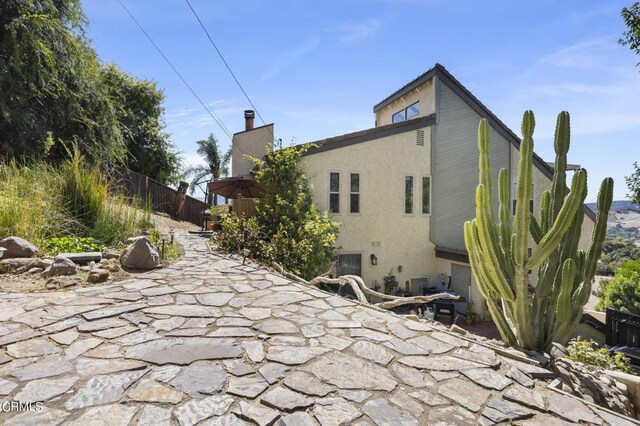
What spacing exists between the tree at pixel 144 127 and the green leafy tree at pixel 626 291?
23589mm

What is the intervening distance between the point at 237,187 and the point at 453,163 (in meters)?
8.33

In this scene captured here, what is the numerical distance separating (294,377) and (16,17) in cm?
1304

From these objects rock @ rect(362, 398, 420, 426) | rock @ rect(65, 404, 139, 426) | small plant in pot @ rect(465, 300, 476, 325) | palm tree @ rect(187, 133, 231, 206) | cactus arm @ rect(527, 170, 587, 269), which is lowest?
small plant in pot @ rect(465, 300, 476, 325)

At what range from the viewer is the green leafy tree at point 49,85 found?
927 cm

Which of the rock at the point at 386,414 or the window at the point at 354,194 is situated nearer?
the rock at the point at 386,414

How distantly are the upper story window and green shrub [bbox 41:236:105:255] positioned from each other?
475 inches

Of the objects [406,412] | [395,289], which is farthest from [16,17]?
[395,289]

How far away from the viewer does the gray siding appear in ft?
40.3

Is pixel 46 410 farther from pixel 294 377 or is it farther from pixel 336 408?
pixel 336 408

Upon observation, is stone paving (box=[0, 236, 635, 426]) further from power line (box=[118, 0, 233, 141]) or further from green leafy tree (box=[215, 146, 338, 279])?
power line (box=[118, 0, 233, 141])

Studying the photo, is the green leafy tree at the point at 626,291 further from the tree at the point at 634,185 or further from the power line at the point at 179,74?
the power line at the point at 179,74

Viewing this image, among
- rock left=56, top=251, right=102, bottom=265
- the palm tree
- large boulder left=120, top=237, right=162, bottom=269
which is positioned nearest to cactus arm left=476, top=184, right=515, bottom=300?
large boulder left=120, top=237, right=162, bottom=269

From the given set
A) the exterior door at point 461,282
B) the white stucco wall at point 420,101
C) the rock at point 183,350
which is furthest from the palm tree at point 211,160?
the rock at point 183,350

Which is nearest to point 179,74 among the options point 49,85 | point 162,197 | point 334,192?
point 49,85
